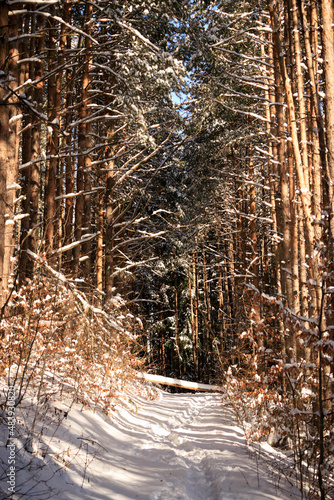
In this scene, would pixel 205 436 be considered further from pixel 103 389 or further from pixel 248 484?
pixel 248 484

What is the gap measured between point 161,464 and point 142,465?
0.29 metres

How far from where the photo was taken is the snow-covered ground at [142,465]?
433 centimetres

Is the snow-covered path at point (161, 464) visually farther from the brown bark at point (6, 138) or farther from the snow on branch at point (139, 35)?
the snow on branch at point (139, 35)

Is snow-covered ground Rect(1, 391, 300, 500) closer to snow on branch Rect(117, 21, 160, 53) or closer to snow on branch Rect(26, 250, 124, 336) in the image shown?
snow on branch Rect(26, 250, 124, 336)

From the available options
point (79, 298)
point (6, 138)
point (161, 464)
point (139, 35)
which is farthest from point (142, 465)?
point (139, 35)

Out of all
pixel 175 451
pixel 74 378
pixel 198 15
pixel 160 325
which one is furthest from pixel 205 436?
pixel 160 325

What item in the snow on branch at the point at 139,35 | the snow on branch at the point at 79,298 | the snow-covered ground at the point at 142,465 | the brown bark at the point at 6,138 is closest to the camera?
the snow-covered ground at the point at 142,465

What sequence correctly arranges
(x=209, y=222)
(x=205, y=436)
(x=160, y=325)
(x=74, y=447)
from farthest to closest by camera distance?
(x=160, y=325)
(x=209, y=222)
(x=205, y=436)
(x=74, y=447)

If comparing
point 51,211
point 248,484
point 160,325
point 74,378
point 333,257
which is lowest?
point 160,325

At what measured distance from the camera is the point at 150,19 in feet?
32.8

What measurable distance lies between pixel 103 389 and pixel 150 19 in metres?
8.65

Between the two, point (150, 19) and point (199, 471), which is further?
point (150, 19)

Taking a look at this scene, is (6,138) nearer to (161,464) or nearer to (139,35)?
(139,35)

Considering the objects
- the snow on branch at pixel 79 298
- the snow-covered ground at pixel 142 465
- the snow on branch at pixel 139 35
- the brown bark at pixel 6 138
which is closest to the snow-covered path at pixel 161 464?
the snow-covered ground at pixel 142 465
